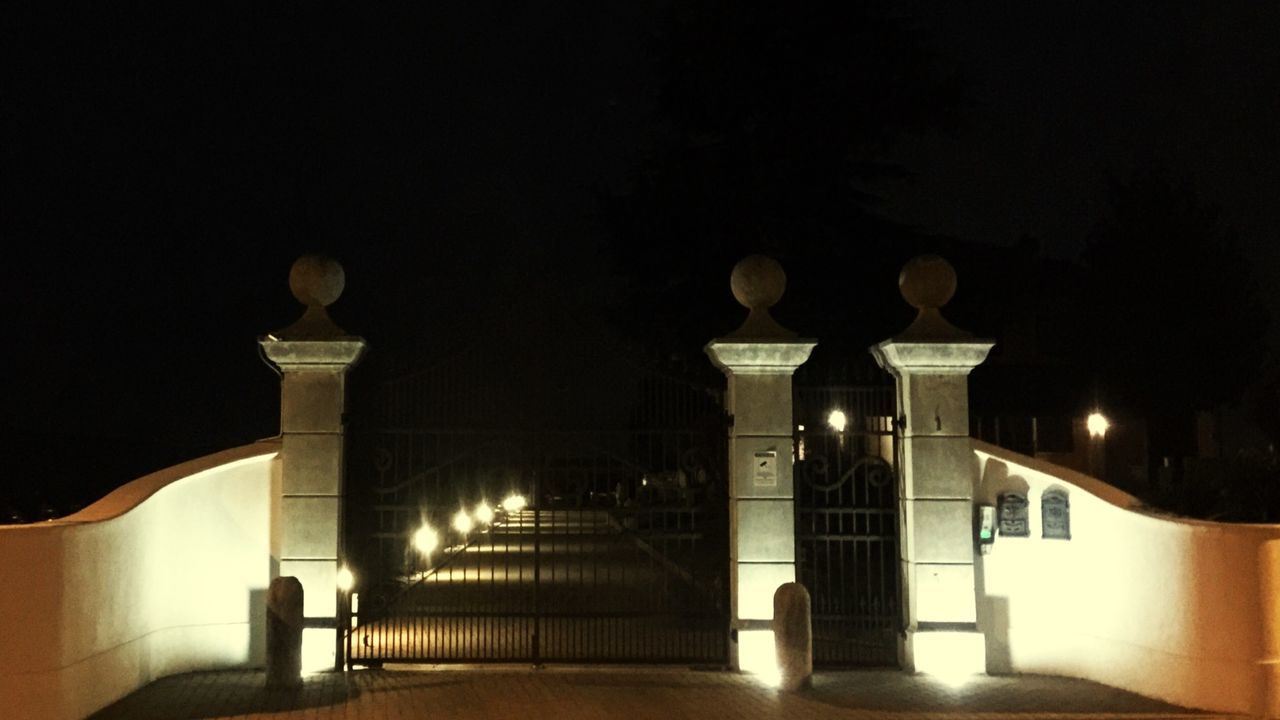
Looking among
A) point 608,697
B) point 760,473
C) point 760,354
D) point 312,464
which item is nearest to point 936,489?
point 760,473

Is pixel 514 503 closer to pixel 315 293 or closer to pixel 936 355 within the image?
pixel 315 293

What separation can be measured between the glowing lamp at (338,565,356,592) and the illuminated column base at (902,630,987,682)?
5.16 metres

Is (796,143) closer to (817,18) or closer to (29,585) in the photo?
(817,18)

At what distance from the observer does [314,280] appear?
11555 mm

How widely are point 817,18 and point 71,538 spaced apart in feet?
42.8

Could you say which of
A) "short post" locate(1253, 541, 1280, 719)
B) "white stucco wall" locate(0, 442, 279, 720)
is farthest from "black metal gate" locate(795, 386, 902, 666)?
"white stucco wall" locate(0, 442, 279, 720)

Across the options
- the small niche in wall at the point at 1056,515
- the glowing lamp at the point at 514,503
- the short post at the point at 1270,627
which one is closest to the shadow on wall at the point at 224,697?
the glowing lamp at the point at 514,503

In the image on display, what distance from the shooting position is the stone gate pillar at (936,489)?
1143 cm

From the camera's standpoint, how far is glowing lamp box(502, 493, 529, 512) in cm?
1191

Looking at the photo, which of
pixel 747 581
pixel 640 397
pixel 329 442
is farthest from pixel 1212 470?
pixel 329 442

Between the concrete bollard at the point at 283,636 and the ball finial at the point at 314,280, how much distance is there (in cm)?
262

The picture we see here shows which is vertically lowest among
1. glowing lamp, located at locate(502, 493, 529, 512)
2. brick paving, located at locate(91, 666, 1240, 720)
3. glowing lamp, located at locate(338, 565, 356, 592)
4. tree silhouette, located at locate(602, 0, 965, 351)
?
brick paving, located at locate(91, 666, 1240, 720)

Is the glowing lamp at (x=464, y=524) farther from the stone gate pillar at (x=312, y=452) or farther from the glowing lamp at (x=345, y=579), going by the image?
the stone gate pillar at (x=312, y=452)

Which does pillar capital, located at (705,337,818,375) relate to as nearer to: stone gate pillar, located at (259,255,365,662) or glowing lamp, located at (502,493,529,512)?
glowing lamp, located at (502,493,529,512)
